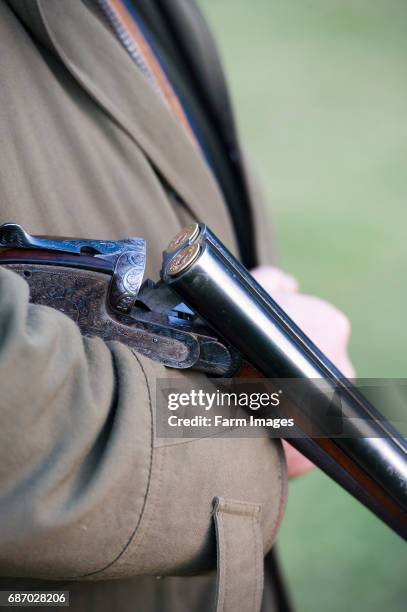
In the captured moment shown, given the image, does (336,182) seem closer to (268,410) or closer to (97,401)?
(268,410)

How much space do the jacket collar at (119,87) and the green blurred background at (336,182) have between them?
1.74 meters

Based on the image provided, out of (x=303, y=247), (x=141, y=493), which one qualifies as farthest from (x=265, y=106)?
(x=141, y=493)

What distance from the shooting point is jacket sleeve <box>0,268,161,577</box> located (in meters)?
0.81

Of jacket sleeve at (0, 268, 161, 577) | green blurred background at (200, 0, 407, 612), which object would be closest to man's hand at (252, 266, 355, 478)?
jacket sleeve at (0, 268, 161, 577)

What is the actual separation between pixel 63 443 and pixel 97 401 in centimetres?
7

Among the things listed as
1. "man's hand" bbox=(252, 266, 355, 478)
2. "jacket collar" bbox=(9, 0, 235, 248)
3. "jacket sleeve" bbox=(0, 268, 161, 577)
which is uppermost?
"jacket collar" bbox=(9, 0, 235, 248)

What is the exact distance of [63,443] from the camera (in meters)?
0.85

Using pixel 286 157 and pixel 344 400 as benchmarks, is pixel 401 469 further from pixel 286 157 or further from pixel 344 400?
pixel 286 157

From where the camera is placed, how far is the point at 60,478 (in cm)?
83

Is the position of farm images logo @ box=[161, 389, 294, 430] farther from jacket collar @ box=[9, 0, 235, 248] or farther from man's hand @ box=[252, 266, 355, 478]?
jacket collar @ box=[9, 0, 235, 248]

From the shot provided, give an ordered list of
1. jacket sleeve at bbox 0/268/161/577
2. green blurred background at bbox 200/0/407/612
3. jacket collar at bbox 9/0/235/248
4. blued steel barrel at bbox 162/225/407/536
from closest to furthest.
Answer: jacket sleeve at bbox 0/268/161/577 → blued steel barrel at bbox 162/225/407/536 → jacket collar at bbox 9/0/235/248 → green blurred background at bbox 200/0/407/612

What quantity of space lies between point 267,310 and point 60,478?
0.34 meters

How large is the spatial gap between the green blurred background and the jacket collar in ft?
5.71

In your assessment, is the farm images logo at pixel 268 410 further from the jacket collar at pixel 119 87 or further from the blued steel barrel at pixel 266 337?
the jacket collar at pixel 119 87
